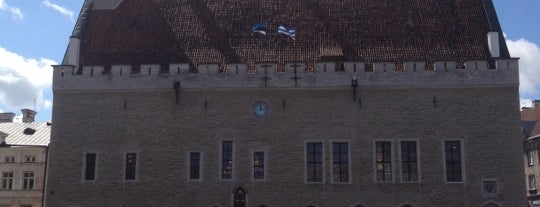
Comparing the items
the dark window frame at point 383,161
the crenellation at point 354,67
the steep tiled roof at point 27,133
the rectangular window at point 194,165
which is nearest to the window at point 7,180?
the steep tiled roof at point 27,133

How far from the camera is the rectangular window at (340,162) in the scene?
955 inches

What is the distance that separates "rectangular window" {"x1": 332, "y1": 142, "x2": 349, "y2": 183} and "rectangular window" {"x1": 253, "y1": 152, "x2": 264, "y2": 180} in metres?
2.51

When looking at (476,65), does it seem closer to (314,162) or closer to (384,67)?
(384,67)

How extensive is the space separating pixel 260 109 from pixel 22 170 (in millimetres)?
17742

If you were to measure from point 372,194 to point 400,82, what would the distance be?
4108 millimetres

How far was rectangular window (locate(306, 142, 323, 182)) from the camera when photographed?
79.9ft

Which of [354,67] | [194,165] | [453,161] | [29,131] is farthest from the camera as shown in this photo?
[29,131]

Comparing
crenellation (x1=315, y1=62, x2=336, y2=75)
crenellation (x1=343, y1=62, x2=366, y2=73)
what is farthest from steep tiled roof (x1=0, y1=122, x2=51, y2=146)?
crenellation (x1=343, y1=62, x2=366, y2=73)

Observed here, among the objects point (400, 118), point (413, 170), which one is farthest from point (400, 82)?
point (413, 170)

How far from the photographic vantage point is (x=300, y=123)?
81.4 feet

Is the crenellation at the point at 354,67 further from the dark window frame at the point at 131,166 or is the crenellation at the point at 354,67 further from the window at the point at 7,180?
the window at the point at 7,180

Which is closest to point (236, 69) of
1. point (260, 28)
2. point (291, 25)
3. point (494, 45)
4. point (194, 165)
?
point (260, 28)

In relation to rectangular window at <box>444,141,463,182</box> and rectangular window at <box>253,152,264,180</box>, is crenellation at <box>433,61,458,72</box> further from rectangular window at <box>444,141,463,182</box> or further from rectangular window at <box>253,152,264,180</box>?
rectangular window at <box>253,152,264,180</box>

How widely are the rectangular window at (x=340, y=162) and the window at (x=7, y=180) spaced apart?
2037 cm
